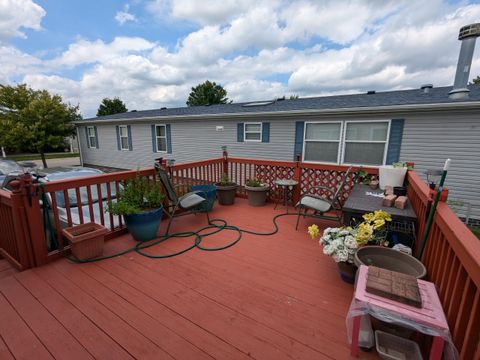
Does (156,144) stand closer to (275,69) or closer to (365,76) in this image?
(275,69)

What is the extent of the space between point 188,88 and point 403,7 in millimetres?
25754

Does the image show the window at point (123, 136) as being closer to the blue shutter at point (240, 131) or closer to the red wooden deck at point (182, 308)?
the blue shutter at point (240, 131)

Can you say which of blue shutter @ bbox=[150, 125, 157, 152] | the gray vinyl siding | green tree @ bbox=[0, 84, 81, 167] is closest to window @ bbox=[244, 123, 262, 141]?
the gray vinyl siding

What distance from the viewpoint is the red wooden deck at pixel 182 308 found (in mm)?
1406

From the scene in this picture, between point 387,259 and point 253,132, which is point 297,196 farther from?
point 253,132

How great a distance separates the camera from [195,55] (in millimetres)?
9859

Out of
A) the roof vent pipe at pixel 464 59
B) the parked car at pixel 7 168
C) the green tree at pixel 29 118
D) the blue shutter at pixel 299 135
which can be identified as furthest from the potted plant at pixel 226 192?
the green tree at pixel 29 118

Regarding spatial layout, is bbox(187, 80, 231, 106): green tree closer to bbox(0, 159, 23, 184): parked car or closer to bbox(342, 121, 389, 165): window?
bbox(0, 159, 23, 184): parked car

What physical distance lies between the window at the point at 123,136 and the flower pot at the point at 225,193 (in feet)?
27.6

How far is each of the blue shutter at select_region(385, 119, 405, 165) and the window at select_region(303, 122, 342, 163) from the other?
1150 millimetres

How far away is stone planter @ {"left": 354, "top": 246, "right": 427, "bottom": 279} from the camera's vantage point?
1.70m

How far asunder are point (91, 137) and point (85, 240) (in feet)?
40.4

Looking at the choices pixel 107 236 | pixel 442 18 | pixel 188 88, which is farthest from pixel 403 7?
pixel 188 88

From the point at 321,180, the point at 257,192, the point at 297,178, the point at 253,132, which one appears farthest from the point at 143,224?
the point at 253,132
